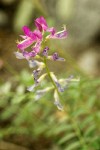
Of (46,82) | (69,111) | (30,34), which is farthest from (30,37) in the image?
(46,82)

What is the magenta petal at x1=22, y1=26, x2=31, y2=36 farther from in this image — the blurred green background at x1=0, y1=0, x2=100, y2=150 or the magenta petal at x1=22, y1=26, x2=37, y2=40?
the blurred green background at x1=0, y1=0, x2=100, y2=150

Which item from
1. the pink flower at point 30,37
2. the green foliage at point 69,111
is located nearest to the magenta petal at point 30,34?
the pink flower at point 30,37

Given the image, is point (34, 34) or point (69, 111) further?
point (69, 111)

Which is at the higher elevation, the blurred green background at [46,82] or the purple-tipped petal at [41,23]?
the blurred green background at [46,82]

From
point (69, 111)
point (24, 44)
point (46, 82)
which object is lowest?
point (24, 44)

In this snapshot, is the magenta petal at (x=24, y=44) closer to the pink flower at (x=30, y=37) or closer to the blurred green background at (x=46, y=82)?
the pink flower at (x=30, y=37)

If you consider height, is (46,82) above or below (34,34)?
above

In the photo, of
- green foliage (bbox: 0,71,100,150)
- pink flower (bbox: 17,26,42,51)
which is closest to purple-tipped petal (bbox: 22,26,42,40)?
pink flower (bbox: 17,26,42,51)

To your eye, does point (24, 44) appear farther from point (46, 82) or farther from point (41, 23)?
point (46, 82)

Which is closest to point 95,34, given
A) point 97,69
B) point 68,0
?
point 97,69
